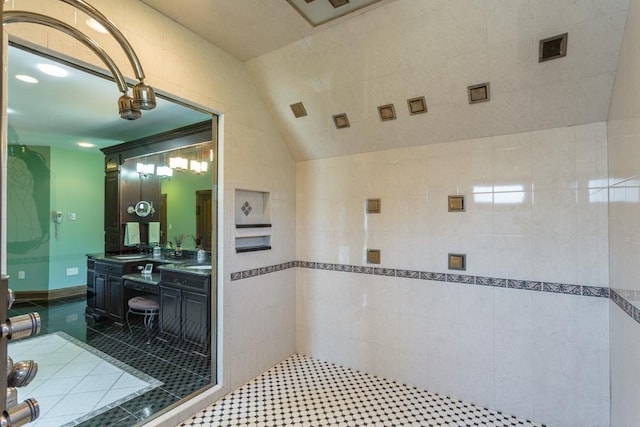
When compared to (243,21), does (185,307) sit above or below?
below

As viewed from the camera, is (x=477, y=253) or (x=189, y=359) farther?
(x=189, y=359)

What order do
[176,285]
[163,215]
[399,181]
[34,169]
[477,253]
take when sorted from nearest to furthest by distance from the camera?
[34,169] → [477,253] → [399,181] → [176,285] → [163,215]

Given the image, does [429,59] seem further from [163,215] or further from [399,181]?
[163,215]

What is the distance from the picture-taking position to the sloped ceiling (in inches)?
73.1

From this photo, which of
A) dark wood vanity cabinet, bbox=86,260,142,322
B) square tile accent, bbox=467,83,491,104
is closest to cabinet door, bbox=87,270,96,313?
dark wood vanity cabinet, bbox=86,260,142,322

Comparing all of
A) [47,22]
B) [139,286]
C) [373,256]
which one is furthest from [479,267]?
[139,286]

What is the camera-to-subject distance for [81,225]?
2.60 meters

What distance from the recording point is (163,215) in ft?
11.1

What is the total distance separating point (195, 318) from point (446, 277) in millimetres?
2156

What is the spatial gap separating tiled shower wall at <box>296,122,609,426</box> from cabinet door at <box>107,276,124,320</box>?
196 centimetres

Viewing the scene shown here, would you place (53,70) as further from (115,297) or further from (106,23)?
(115,297)

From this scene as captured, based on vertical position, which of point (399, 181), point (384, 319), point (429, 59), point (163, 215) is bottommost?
point (384, 319)

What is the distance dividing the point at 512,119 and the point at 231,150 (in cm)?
209

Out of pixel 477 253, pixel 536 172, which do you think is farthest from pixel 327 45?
pixel 477 253
